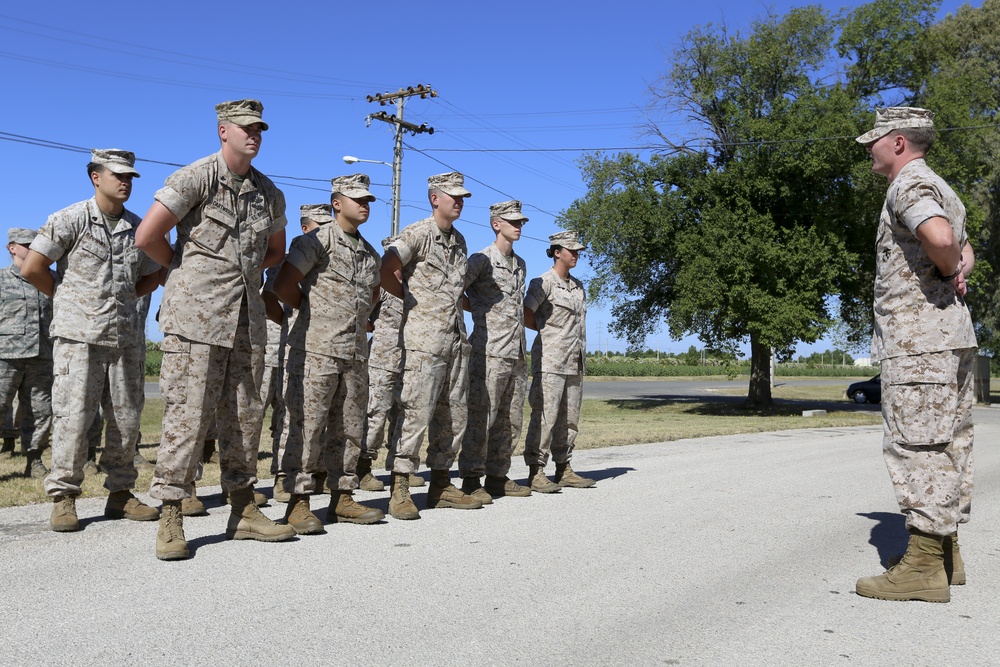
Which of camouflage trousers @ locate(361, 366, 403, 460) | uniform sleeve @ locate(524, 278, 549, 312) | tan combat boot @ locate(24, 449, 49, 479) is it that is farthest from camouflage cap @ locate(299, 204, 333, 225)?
tan combat boot @ locate(24, 449, 49, 479)

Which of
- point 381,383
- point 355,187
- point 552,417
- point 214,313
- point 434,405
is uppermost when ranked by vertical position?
point 355,187

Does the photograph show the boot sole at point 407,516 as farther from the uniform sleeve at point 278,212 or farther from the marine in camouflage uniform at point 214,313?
the uniform sleeve at point 278,212

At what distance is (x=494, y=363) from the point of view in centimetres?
744

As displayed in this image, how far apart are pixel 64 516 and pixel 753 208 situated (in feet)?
82.1

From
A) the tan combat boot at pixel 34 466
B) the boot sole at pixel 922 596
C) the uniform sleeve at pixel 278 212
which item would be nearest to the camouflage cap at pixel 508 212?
the uniform sleeve at pixel 278 212

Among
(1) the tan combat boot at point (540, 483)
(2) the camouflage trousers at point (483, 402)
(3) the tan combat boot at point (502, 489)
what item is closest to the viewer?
(2) the camouflage trousers at point (483, 402)

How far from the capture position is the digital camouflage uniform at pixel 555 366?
27.2 feet

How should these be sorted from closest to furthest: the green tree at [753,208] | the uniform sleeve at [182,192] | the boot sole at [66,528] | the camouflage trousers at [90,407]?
the uniform sleeve at [182,192], the boot sole at [66,528], the camouflage trousers at [90,407], the green tree at [753,208]

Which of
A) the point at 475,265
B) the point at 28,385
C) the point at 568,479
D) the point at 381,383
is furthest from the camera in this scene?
the point at 28,385

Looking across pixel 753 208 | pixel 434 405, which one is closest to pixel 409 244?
pixel 434 405

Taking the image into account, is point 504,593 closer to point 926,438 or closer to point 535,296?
point 926,438

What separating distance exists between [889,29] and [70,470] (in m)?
29.9

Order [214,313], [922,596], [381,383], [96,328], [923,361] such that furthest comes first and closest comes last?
[381,383], [96,328], [214,313], [923,361], [922,596]

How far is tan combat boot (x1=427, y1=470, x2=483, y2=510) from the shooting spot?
695 centimetres
